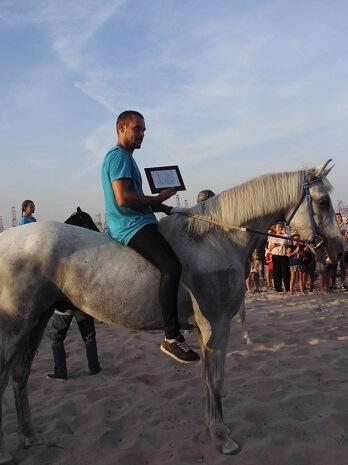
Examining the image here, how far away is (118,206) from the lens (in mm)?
3523

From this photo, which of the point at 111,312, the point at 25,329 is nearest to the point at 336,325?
the point at 111,312

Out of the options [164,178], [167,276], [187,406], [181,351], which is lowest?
[187,406]

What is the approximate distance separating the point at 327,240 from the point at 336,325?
4223 millimetres

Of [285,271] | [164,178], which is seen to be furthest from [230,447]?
[285,271]

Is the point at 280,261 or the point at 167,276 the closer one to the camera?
the point at 167,276

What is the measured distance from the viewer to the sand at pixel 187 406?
341cm

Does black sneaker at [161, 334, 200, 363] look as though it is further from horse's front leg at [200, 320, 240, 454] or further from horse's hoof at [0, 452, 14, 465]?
horse's hoof at [0, 452, 14, 465]

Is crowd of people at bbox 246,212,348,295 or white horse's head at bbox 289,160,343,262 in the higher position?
white horse's head at bbox 289,160,343,262

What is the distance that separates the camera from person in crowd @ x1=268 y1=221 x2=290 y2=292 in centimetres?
1120

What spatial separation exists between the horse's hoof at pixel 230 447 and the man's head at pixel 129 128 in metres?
2.70

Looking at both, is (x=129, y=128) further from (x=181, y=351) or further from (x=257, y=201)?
(x=181, y=351)

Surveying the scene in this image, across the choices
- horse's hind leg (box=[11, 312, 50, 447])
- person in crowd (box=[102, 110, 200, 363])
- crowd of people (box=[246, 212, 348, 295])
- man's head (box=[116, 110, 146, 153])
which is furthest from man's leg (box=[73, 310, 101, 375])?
crowd of people (box=[246, 212, 348, 295])

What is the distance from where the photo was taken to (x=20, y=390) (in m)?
3.81

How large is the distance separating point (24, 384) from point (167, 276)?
183 centimetres
